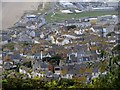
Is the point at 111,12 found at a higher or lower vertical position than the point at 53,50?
higher

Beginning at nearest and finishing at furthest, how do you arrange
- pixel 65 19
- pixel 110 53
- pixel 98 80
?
1. pixel 98 80
2. pixel 110 53
3. pixel 65 19

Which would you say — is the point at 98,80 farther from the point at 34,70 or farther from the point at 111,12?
the point at 111,12

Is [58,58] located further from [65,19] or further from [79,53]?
[65,19]

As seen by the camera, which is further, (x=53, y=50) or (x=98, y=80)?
(x=53, y=50)

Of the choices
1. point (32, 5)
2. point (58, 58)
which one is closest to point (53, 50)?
point (58, 58)

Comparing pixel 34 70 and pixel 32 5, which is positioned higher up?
pixel 32 5

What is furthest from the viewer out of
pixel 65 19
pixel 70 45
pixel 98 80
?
pixel 65 19

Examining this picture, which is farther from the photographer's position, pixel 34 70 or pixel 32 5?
pixel 32 5

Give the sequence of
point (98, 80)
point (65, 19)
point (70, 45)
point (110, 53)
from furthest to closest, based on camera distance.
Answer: point (65, 19)
point (70, 45)
point (110, 53)
point (98, 80)

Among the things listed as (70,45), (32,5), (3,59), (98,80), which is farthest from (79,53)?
(32,5)
